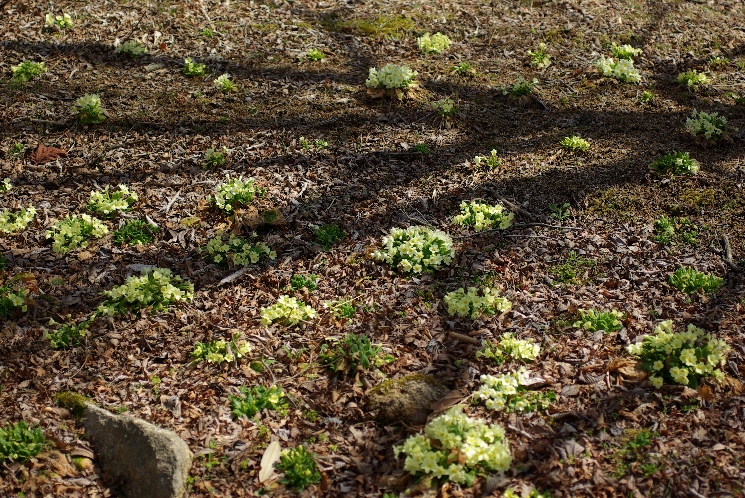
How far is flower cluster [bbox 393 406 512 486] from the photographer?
155 inches

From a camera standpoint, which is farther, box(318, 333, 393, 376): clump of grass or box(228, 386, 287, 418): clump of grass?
box(318, 333, 393, 376): clump of grass

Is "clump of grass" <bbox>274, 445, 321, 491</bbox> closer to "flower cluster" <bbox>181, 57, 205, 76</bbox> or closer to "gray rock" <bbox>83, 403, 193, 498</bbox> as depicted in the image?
"gray rock" <bbox>83, 403, 193, 498</bbox>

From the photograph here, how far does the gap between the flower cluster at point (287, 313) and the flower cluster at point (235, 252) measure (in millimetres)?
714

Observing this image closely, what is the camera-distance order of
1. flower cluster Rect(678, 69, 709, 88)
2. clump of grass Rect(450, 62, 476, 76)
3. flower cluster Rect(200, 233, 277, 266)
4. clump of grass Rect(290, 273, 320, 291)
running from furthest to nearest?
1. clump of grass Rect(450, 62, 476, 76)
2. flower cluster Rect(678, 69, 709, 88)
3. flower cluster Rect(200, 233, 277, 266)
4. clump of grass Rect(290, 273, 320, 291)

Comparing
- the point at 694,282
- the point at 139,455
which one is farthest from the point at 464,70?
the point at 139,455

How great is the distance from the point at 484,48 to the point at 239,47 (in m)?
3.67

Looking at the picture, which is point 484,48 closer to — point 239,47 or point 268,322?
point 239,47

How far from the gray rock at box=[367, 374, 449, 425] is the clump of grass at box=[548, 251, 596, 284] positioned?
175cm

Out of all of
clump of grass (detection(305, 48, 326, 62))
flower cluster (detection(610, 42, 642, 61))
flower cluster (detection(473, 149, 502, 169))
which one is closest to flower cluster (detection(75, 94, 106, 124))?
clump of grass (detection(305, 48, 326, 62))

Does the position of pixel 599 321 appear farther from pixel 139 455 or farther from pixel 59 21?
pixel 59 21

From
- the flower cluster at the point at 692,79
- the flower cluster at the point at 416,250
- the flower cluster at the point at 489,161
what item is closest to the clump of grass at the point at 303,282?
the flower cluster at the point at 416,250

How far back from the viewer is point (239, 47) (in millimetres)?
9023

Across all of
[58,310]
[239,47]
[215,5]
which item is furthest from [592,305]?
[215,5]

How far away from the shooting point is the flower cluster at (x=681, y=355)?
4484 mm
